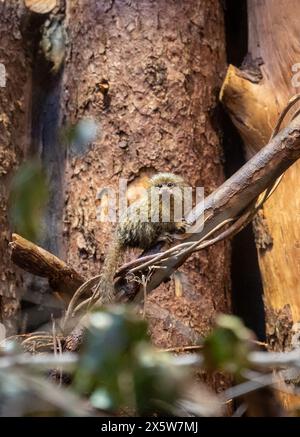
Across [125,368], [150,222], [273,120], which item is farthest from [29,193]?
[273,120]

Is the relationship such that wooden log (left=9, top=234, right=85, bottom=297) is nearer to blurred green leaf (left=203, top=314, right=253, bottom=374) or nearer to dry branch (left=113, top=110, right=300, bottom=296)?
dry branch (left=113, top=110, right=300, bottom=296)

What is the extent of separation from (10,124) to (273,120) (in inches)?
46.0

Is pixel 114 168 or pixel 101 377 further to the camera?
pixel 114 168

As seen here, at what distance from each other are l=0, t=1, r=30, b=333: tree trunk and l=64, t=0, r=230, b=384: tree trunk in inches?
10.0

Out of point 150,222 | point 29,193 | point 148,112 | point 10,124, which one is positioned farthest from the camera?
point 10,124

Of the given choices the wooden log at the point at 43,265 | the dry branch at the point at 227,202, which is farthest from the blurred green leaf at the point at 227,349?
the wooden log at the point at 43,265

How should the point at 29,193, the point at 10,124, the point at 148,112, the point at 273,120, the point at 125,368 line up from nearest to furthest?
the point at 125,368
the point at 29,193
the point at 273,120
the point at 148,112
the point at 10,124

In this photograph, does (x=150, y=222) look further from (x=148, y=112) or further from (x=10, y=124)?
(x=10, y=124)

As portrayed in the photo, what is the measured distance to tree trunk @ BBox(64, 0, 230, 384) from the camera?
2.87 m

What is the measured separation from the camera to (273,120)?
282 centimetres
